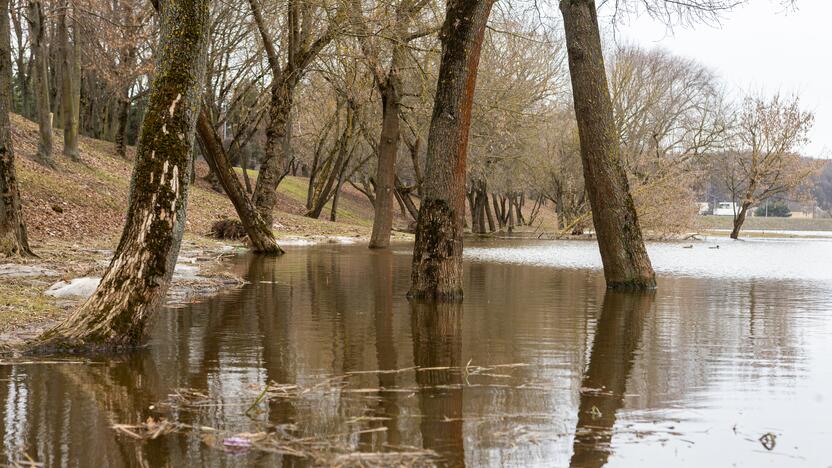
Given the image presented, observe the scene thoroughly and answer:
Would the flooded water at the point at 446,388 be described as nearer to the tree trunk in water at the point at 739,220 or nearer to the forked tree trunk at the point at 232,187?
the forked tree trunk at the point at 232,187

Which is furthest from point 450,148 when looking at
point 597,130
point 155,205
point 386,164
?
point 386,164

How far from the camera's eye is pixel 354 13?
61.4 ft

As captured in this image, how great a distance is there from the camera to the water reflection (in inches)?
179

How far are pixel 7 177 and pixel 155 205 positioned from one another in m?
7.76

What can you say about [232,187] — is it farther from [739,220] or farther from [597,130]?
[739,220]

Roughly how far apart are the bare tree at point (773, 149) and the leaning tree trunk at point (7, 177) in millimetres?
44317

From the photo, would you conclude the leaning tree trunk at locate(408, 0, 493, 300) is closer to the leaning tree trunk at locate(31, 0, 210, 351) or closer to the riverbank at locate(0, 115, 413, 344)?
the riverbank at locate(0, 115, 413, 344)

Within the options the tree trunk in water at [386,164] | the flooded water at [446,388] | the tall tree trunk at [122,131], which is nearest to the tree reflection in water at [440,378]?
the flooded water at [446,388]

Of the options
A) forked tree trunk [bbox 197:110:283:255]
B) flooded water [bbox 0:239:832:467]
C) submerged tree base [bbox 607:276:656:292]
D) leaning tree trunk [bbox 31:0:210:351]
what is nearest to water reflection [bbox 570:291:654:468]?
flooded water [bbox 0:239:832:467]

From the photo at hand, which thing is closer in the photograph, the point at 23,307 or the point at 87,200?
the point at 23,307

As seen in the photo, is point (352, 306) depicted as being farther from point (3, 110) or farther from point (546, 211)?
point (546, 211)

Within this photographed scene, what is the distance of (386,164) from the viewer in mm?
26391

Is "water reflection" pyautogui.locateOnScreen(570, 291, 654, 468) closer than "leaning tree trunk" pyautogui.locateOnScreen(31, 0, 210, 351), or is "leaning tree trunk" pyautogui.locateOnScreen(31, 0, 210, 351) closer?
"water reflection" pyautogui.locateOnScreen(570, 291, 654, 468)

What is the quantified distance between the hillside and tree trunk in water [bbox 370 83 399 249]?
184 inches
